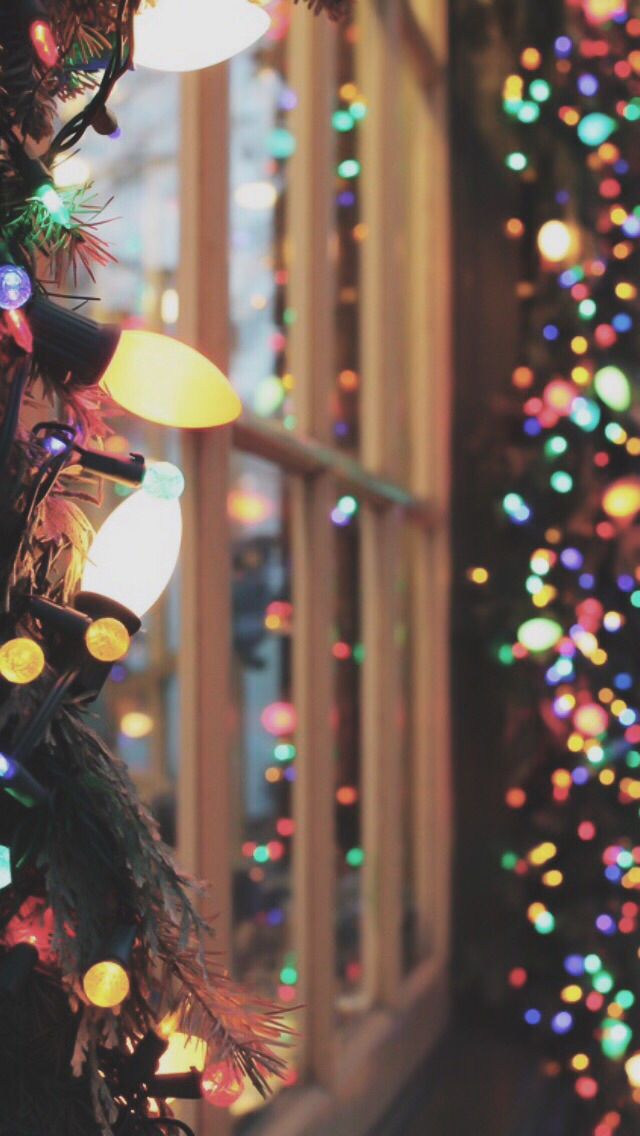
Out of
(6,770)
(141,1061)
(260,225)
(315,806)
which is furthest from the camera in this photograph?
(260,225)

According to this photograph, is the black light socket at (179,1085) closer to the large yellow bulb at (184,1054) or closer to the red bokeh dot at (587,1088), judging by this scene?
the large yellow bulb at (184,1054)

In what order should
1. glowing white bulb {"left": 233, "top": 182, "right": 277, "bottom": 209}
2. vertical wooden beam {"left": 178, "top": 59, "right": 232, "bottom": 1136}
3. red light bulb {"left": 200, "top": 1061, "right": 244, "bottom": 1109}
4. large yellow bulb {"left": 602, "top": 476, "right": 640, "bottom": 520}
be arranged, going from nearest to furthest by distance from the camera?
1. red light bulb {"left": 200, "top": 1061, "right": 244, "bottom": 1109}
2. vertical wooden beam {"left": 178, "top": 59, "right": 232, "bottom": 1136}
3. large yellow bulb {"left": 602, "top": 476, "right": 640, "bottom": 520}
4. glowing white bulb {"left": 233, "top": 182, "right": 277, "bottom": 209}

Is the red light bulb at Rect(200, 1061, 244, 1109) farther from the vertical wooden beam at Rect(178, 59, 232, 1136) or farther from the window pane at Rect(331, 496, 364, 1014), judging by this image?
the window pane at Rect(331, 496, 364, 1014)

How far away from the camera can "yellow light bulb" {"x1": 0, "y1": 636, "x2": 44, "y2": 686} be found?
2.10 feet

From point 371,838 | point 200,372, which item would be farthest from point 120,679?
point 200,372

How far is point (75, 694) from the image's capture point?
72cm

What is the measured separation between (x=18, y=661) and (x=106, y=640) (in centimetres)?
6

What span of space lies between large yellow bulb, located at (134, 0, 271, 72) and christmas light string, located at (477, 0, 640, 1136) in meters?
2.09

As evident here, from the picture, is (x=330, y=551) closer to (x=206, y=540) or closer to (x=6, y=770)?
(x=206, y=540)

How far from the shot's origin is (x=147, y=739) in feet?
14.2

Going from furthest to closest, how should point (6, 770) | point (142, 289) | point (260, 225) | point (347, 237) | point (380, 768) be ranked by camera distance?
point (142, 289)
point (260, 225)
point (347, 237)
point (380, 768)
point (6, 770)

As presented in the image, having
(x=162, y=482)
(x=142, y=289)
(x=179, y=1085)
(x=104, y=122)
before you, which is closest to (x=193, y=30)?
(x=104, y=122)

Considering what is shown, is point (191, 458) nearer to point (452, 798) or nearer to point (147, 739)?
point (452, 798)

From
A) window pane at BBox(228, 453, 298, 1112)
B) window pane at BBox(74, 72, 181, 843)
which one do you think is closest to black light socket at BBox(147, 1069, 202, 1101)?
window pane at BBox(228, 453, 298, 1112)
